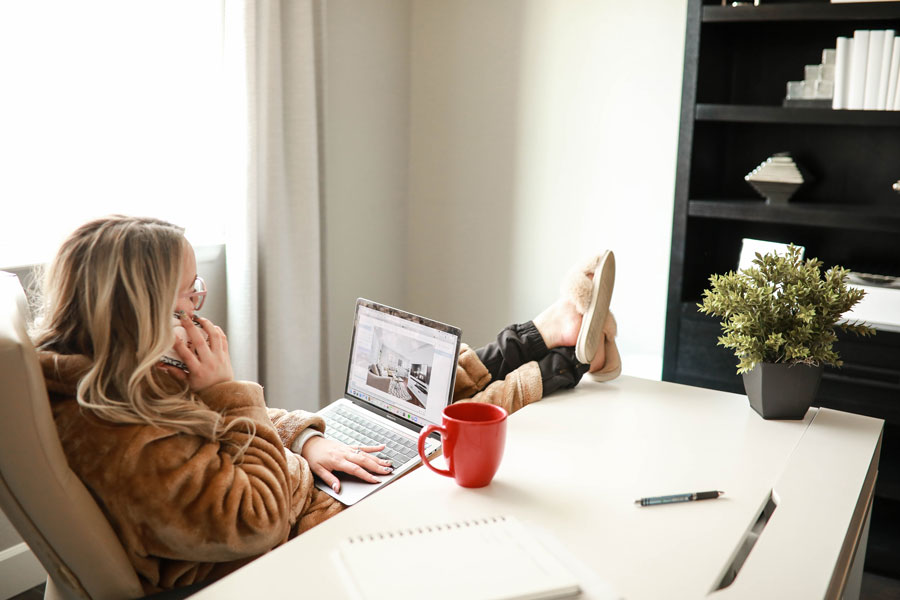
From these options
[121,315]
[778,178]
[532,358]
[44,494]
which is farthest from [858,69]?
[44,494]

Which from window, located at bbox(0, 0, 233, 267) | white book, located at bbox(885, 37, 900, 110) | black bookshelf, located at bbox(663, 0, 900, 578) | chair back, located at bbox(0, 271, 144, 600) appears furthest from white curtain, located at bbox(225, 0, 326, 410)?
white book, located at bbox(885, 37, 900, 110)

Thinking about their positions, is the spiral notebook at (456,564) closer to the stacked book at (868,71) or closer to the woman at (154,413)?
the woman at (154,413)

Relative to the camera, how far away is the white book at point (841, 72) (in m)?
2.19

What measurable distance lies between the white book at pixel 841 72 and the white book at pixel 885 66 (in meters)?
0.09

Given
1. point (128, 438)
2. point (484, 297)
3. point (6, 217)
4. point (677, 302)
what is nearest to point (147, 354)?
point (128, 438)

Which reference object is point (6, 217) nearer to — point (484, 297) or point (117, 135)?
point (117, 135)

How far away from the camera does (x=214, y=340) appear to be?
124 cm

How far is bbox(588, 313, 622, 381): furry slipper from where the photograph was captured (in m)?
1.66

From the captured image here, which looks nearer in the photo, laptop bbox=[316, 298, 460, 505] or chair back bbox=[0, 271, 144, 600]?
chair back bbox=[0, 271, 144, 600]

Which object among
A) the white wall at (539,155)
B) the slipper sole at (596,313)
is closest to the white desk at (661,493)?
the slipper sole at (596,313)

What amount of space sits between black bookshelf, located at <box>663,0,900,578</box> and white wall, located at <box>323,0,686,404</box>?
0.76ft

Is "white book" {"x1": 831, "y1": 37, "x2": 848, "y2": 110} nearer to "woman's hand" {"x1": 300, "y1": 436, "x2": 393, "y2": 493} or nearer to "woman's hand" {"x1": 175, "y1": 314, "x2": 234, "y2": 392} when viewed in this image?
"woman's hand" {"x1": 300, "y1": 436, "x2": 393, "y2": 493}

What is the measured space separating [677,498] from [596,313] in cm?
59

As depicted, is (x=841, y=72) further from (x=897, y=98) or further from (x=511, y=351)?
(x=511, y=351)
